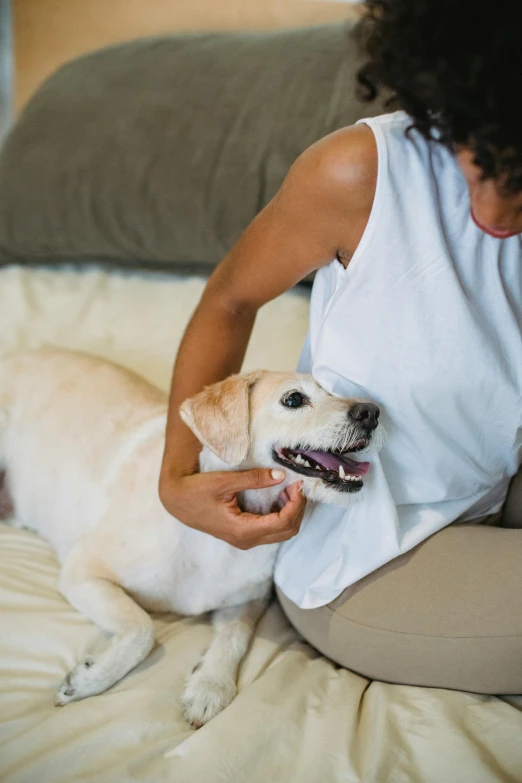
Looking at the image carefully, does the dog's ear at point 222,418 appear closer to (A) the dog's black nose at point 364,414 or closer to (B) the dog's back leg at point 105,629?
(A) the dog's black nose at point 364,414

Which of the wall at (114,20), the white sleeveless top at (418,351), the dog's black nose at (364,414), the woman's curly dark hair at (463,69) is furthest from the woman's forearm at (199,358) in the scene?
the wall at (114,20)

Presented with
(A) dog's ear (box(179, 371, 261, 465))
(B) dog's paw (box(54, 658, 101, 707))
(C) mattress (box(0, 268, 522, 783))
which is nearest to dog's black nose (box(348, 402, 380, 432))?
(A) dog's ear (box(179, 371, 261, 465))

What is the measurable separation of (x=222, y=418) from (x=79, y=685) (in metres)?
0.54

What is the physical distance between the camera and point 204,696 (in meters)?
1.19

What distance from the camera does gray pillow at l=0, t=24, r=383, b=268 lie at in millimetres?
2020

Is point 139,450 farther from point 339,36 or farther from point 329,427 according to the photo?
point 339,36

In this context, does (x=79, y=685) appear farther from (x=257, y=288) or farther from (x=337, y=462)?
(x=257, y=288)

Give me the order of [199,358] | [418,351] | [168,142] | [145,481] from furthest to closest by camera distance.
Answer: [168,142]
[145,481]
[199,358]
[418,351]

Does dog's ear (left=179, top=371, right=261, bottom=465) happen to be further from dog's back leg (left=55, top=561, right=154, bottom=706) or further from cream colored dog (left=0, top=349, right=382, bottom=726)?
dog's back leg (left=55, top=561, right=154, bottom=706)

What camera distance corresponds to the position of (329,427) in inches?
46.2

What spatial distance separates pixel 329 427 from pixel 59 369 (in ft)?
3.02

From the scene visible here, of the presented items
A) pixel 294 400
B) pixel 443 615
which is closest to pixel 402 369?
pixel 294 400

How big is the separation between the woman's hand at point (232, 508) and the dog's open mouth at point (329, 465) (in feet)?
0.16

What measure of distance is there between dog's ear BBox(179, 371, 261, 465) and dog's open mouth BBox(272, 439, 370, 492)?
0.08 metres
